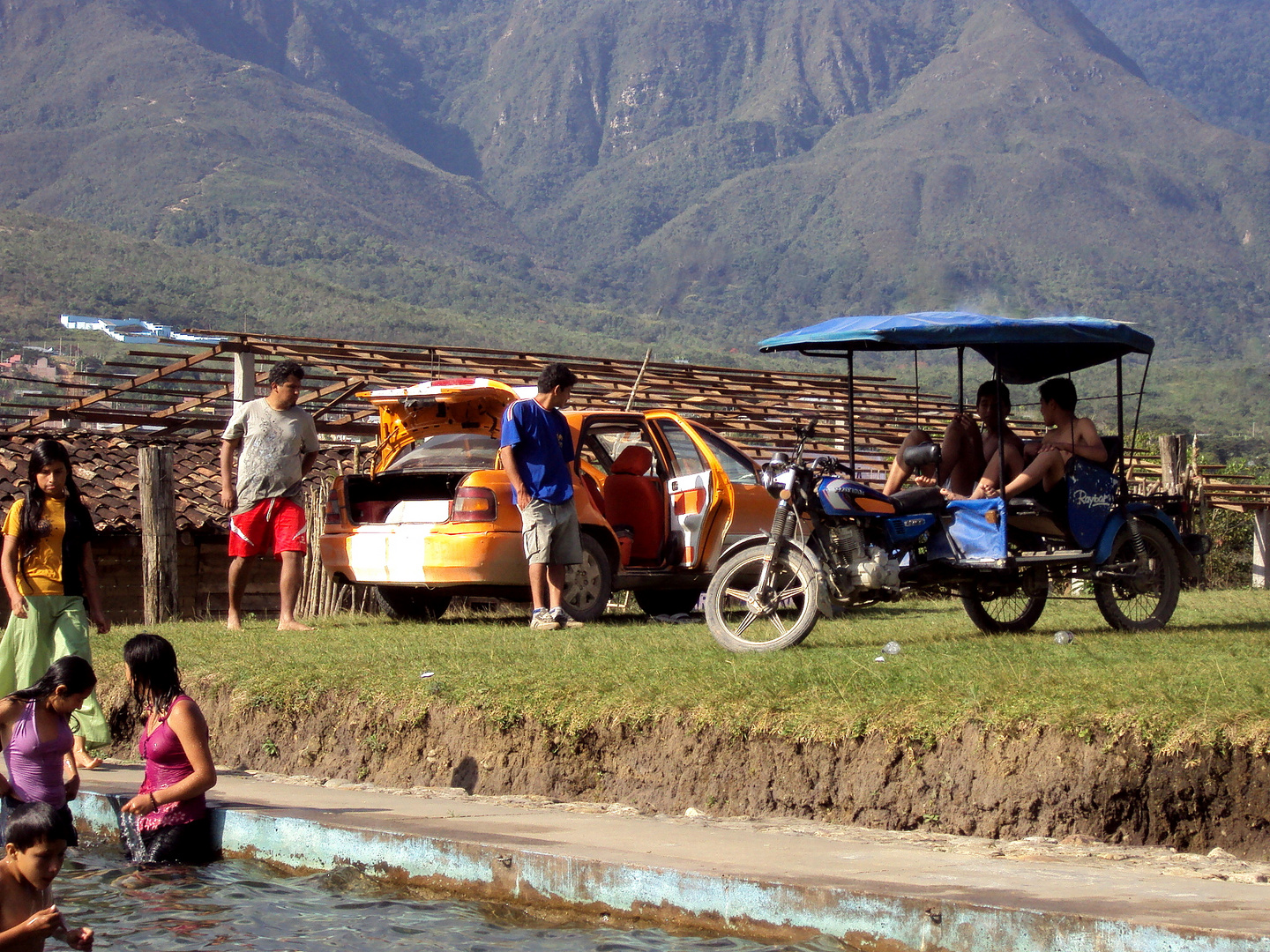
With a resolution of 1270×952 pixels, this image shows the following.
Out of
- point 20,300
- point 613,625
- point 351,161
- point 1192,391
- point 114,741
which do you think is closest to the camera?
point 114,741

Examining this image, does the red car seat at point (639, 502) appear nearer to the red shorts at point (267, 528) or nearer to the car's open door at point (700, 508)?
the car's open door at point (700, 508)

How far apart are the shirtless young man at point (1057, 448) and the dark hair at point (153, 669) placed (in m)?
4.99

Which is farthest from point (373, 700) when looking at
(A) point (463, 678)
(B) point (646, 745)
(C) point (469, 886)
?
(C) point (469, 886)

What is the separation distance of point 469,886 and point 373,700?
8.55 feet

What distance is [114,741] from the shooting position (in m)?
9.78

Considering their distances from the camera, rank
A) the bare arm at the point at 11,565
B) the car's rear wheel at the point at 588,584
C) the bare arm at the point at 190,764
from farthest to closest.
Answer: the car's rear wheel at the point at 588,584
the bare arm at the point at 11,565
the bare arm at the point at 190,764

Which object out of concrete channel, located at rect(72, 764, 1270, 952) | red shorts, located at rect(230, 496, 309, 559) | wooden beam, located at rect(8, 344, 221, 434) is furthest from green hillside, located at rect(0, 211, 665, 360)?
concrete channel, located at rect(72, 764, 1270, 952)

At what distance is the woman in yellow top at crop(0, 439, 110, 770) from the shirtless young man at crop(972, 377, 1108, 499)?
5313mm

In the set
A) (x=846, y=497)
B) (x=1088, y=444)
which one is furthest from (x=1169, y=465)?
(x=846, y=497)

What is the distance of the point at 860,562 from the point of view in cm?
902

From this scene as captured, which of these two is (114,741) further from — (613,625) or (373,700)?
(613,625)

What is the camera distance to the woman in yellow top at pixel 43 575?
824 centimetres

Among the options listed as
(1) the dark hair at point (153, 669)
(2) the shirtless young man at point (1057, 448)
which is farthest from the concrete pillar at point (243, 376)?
(1) the dark hair at point (153, 669)

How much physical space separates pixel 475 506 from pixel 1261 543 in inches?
789
